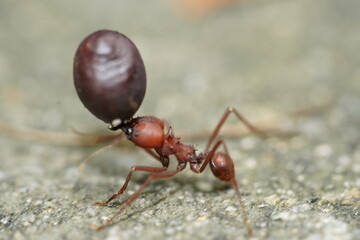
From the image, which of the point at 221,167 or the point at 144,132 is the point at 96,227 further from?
the point at 221,167

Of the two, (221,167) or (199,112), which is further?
(199,112)

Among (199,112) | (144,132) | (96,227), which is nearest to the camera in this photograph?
(96,227)

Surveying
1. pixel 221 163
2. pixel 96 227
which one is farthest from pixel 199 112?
pixel 96 227

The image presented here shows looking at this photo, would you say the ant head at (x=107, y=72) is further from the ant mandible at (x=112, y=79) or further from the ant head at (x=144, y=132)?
the ant head at (x=144, y=132)

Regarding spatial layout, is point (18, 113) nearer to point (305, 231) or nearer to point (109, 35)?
point (109, 35)

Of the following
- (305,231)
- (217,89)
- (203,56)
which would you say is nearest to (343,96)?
(217,89)

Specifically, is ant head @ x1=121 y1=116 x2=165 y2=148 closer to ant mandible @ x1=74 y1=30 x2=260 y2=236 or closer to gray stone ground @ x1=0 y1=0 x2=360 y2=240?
ant mandible @ x1=74 y1=30 x2=260 y2=236
